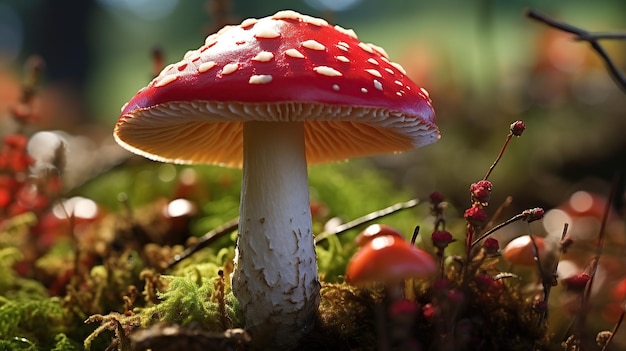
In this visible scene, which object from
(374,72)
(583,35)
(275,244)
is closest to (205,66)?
(374,72)

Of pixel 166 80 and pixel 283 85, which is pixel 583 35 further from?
pixel 166 80

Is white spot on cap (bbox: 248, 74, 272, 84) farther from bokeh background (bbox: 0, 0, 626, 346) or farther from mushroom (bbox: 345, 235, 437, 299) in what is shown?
bokeh background (bbox: 0, 0, 626, 346)

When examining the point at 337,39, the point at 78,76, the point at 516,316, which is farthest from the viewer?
the point at 78,76

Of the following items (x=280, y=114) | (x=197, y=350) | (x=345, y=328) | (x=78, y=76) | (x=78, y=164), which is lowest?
(x=78, y=76)

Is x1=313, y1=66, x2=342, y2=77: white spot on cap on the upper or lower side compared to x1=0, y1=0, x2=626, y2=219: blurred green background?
upper

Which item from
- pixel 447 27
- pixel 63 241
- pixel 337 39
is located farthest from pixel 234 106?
pixel 447 27

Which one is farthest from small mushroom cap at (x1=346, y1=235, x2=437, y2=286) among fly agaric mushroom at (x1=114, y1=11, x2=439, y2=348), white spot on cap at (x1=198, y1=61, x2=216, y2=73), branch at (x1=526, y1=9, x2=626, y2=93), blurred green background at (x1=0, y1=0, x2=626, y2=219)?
blurred green background at (x1=0, y1=0, x2=626, y2=219)

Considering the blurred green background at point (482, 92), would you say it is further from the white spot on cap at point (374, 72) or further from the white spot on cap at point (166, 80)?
the white spot on cap at point (166, 80)

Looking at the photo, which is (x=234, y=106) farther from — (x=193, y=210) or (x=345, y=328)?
(x=193, y=210)

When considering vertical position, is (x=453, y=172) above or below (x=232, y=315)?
below
